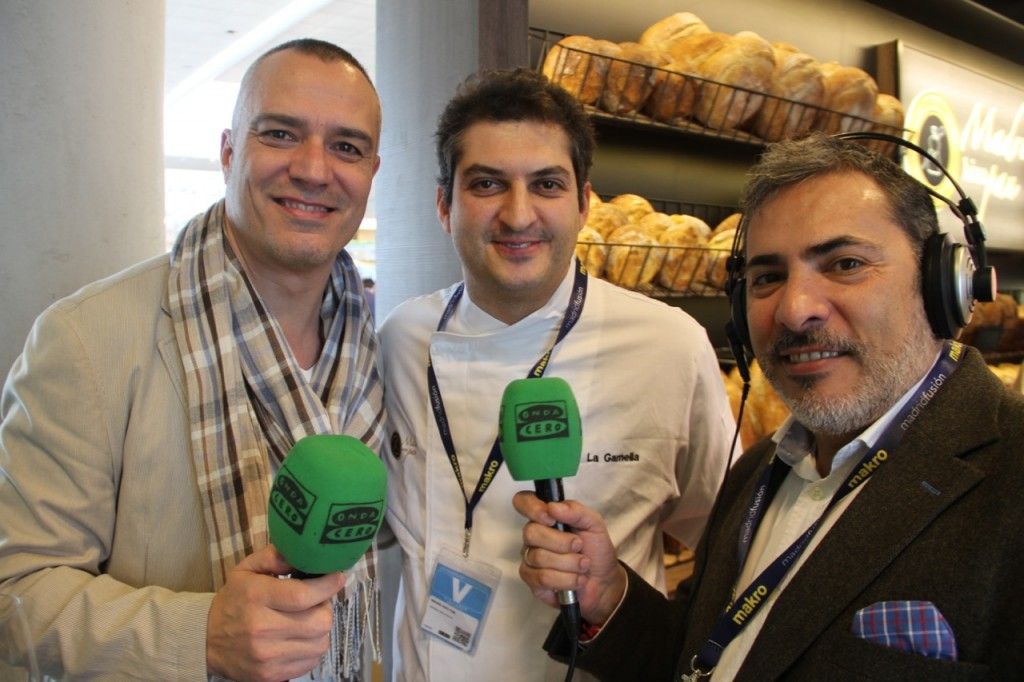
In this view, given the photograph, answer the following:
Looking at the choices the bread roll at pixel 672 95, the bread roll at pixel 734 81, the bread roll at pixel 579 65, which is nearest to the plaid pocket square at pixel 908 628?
the bread roll at pixel 579 65

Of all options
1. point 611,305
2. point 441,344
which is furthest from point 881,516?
point 441,344

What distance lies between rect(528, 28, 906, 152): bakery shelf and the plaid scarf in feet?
3.82

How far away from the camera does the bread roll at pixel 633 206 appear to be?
2.55 meters

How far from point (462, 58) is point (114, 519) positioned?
1.57 meters

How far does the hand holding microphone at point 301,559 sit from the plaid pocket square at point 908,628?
2.18ft

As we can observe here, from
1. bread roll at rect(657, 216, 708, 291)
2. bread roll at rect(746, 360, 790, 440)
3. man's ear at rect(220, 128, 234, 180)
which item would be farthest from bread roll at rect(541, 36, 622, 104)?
bread roll at rect(746, 360, 790, 440)

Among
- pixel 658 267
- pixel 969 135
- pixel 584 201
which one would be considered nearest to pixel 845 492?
pixel 584 201

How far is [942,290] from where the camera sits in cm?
111

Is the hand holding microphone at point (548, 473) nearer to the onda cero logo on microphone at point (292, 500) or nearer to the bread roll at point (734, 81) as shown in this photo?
the onda cero logo on microphone at point (292, 500)

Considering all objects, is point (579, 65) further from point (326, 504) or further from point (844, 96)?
point (326, 504)

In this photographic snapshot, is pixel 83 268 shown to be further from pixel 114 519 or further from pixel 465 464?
pixel 465 464

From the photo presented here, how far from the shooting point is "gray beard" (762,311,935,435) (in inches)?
44.3

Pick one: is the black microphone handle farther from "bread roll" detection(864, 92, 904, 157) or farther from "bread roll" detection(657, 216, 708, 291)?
"bread roll" detection(864, 92, 904, 157)

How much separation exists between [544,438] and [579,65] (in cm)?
154
